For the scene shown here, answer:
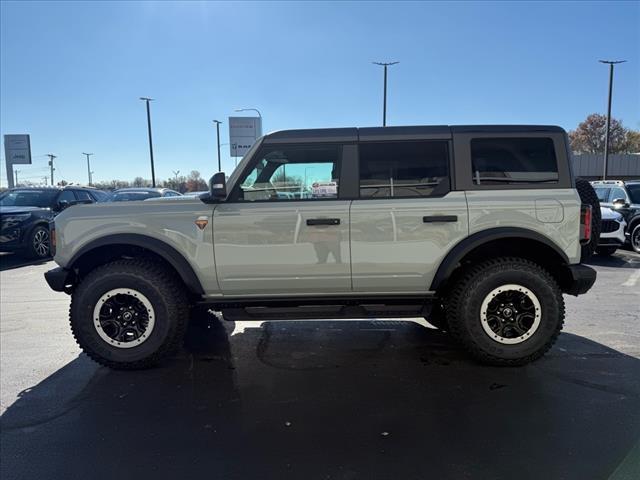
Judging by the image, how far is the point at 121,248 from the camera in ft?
13.2

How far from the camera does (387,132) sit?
3.90 meters

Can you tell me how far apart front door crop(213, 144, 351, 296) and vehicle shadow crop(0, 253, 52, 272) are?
8264 mm

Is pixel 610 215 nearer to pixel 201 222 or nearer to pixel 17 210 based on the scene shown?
pixel 201 222

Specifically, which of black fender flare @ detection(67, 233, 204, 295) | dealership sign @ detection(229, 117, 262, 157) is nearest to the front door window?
black fender flare @ detection(67, 233, 204, 295)

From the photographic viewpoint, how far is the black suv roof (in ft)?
12.7

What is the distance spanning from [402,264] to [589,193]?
1857 mm

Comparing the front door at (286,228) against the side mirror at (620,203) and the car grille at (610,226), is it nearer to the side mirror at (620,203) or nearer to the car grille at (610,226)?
the car grille at (610,226)

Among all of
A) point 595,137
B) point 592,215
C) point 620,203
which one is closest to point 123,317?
point 592,215

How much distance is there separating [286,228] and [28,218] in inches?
367

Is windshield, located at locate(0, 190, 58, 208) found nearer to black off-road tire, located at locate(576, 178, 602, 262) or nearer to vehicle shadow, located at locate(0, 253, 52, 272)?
vehicle shadow, located at locate(0, 253, 52, 272)

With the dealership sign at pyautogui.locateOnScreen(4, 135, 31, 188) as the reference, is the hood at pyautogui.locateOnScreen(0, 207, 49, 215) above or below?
below

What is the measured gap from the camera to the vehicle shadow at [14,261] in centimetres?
995

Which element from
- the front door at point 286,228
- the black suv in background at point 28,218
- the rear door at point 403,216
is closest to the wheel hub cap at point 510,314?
the rear door at point 403,216

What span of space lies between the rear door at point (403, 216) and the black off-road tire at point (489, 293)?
38cm
